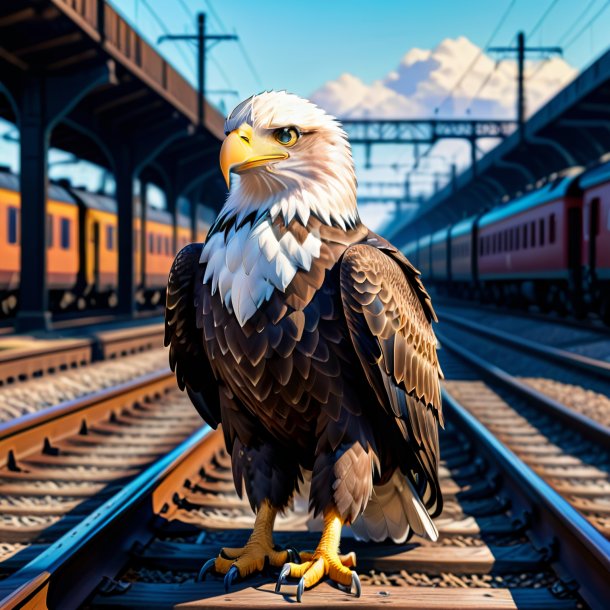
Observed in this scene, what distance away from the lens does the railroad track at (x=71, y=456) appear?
162 inches

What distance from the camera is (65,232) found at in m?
22.9

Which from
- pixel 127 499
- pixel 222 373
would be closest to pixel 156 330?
pixel 127 499

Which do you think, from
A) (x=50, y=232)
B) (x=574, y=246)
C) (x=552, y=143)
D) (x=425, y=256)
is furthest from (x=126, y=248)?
(x=425, y=256)

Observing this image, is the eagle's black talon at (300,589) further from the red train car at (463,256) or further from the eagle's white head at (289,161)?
the red train car at (463,256)

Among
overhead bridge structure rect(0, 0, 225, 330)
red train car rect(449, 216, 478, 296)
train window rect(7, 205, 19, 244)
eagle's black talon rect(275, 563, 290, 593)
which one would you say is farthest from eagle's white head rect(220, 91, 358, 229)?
red train car rect(449, 216, 478, 296)

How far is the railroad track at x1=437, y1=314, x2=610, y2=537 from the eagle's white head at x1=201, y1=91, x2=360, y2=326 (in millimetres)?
2377

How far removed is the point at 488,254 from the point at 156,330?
14.5 meters

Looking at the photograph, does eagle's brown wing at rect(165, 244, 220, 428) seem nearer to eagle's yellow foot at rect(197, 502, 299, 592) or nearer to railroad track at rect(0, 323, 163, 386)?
eagle's yellow foot at rect(197, 502, 299, 592)

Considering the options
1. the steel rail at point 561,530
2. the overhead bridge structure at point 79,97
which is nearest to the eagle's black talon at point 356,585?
the steel rail at point 561,530

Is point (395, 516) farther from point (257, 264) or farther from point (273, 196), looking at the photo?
point (273, 196)

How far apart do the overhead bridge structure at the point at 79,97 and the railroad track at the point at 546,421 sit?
8296 millimetres

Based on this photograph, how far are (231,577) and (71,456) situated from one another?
11.4ft

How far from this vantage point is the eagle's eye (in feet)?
8.26

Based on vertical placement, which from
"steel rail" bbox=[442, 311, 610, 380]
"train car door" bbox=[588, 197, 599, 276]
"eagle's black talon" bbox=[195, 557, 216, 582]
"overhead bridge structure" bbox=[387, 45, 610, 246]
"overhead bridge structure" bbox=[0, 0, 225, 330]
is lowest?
"steel rail" bbox=[442, 311, 610, 380]
